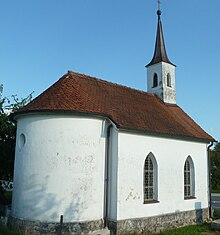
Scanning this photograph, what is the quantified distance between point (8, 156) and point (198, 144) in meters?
11.1

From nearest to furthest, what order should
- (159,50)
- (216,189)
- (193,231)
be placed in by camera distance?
(193,231) < (159,50) < (216,189)

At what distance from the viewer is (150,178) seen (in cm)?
1348

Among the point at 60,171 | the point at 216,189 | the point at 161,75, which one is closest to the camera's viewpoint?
the point at 60,171

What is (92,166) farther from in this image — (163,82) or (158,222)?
(163,82)

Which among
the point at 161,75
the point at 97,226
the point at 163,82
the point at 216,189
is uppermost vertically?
the point at 161,75

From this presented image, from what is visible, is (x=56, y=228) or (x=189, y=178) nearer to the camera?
(x=56, y=228)

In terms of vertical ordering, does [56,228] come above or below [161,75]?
below

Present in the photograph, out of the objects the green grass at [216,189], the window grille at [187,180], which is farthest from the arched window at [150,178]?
the green grass at [216,189]

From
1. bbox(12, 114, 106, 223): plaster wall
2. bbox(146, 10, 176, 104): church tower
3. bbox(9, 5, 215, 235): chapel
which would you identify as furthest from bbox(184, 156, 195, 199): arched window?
bbox(12, 114, 106, 223): plaster wall

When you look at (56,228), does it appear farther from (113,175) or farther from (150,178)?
(150,178)

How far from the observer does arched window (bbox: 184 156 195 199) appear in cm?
1553

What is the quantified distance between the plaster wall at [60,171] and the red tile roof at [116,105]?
610mm

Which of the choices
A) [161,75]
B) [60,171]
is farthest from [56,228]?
[161,75]

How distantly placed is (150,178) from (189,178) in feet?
11.4
